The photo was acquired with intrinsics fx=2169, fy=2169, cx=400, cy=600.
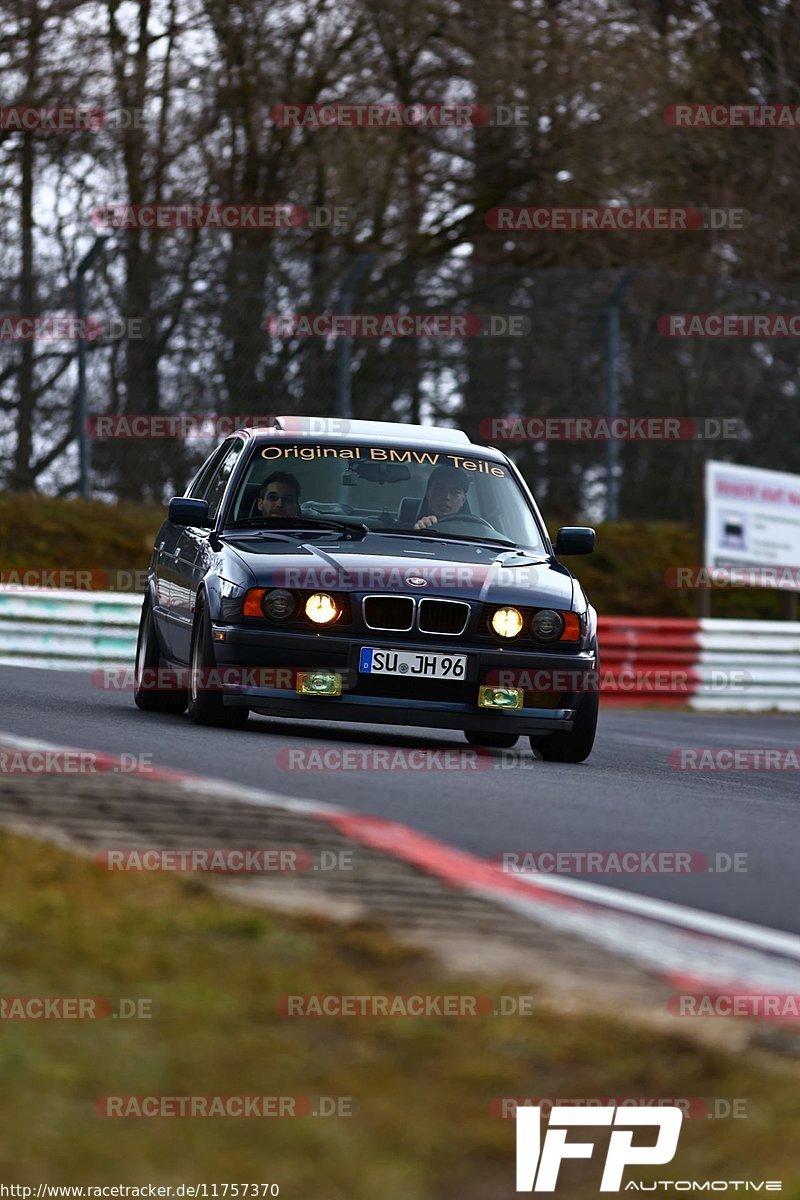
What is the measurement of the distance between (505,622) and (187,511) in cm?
182

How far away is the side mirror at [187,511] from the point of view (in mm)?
10703

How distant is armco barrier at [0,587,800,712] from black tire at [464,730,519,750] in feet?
22.1

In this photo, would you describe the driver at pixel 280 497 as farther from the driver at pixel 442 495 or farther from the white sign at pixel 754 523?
the white sign at pixel 754 523

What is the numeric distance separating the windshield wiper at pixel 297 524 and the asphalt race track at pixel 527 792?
3.23ft

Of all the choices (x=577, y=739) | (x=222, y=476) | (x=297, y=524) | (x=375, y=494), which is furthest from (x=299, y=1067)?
(x=222, y=476)

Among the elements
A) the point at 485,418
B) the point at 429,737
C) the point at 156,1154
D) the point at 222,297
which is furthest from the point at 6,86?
the point at 156,1154

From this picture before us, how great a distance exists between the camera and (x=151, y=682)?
11531 millimetres

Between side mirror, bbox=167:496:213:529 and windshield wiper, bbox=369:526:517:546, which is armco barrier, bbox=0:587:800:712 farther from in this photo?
windshield wiper, bbox=369:526:517:546

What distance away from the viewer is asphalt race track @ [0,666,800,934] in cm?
631

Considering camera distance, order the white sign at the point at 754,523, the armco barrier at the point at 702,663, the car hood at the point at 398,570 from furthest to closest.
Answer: the white sign at the point at 754,523 → the armco barrier at the point at 702,663 → the car hood at the point at 398,570

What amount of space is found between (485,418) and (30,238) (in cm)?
509

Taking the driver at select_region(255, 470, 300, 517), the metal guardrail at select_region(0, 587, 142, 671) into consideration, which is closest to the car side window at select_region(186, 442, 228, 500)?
the driver at select_region(255, 470, 300, 517)

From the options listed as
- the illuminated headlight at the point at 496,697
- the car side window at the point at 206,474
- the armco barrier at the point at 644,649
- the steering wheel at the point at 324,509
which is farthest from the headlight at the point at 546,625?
the armco barrier at the point at 644,649

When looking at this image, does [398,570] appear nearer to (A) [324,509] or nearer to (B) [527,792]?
(A) [324,509]
